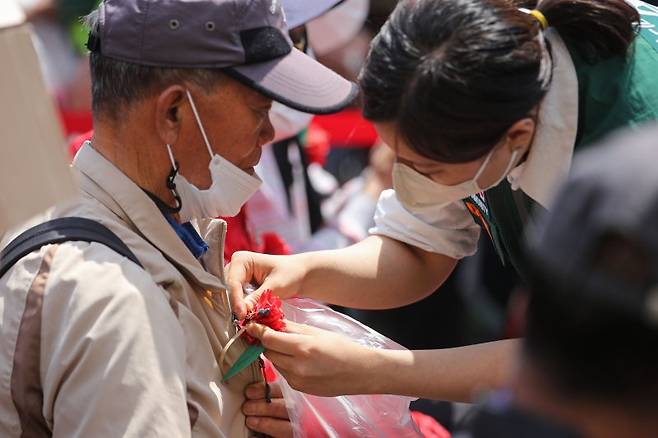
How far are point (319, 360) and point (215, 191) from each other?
1.35ft

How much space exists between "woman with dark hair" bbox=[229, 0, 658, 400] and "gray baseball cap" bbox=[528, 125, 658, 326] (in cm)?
107

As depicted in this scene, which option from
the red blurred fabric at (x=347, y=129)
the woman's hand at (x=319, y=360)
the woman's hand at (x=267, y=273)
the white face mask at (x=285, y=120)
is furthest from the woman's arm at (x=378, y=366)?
the red blurred fabric at (x=347, y=129)

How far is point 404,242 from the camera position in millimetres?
2777

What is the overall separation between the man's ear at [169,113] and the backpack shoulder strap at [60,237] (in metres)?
0.23

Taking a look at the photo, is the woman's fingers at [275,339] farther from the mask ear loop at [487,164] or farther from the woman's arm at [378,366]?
Answer: the mask ear loop at [487,164]

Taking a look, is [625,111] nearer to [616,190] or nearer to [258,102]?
[258,102]

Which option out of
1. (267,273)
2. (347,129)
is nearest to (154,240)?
(267,273)

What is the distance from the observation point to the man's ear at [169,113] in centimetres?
206

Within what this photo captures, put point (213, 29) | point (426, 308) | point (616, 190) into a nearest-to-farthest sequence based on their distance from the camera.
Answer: point (616, 190) → point (213, 29) → point (426, 308)

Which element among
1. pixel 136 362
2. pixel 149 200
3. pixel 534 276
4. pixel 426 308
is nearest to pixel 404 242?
pixel 149 200

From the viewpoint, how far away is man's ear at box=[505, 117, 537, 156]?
2.11 meters

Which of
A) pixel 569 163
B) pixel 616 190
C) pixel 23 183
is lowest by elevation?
pixel 569 163

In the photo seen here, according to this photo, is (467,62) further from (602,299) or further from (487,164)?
(602,299)

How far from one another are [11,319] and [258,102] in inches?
26.1
